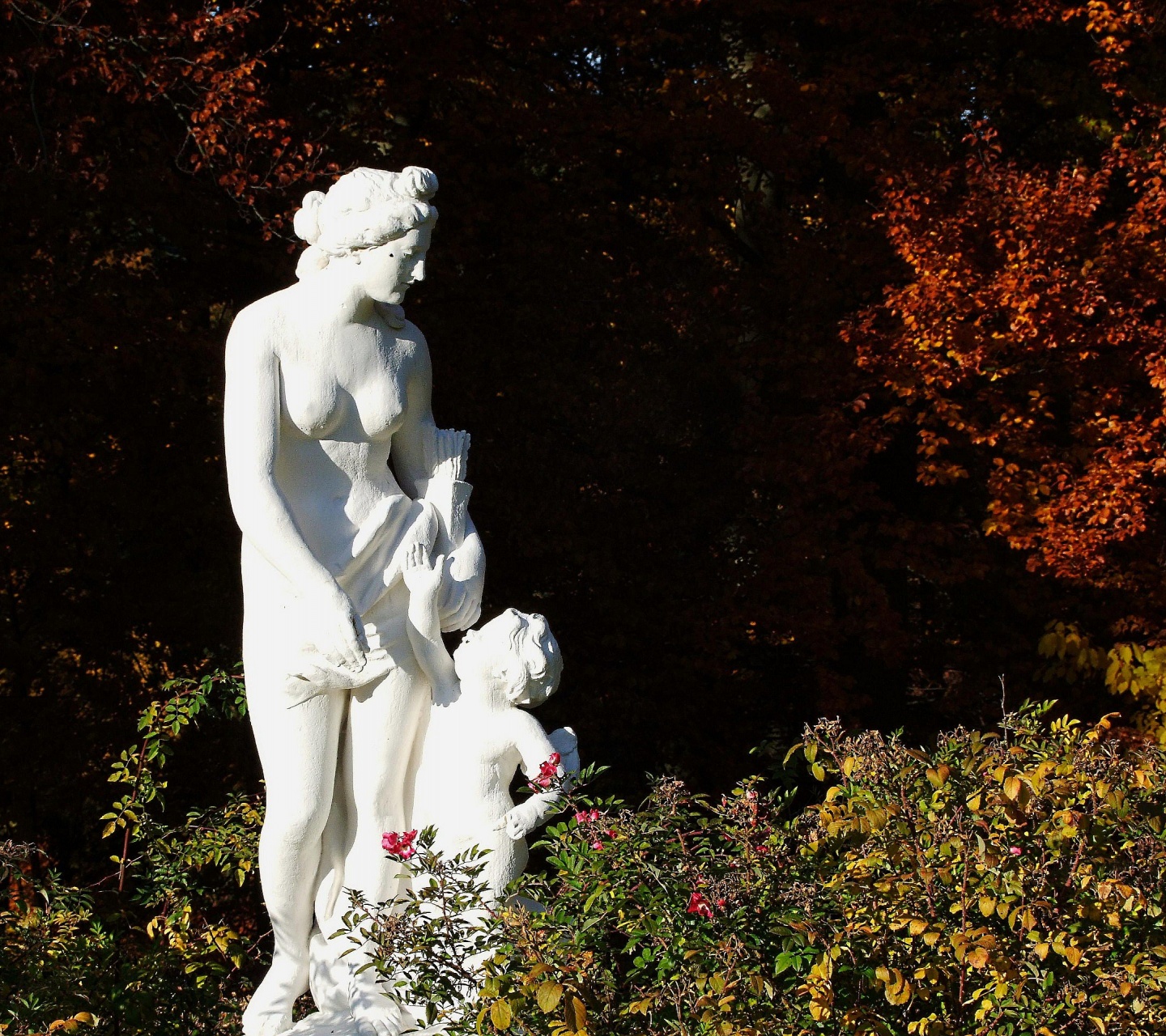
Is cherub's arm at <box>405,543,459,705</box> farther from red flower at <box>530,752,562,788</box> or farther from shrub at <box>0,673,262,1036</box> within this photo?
shrub at <box>0,673,262,1036</box>

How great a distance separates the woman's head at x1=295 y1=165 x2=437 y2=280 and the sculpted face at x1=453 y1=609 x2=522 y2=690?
2.92 feet

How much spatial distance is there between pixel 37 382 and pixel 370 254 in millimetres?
4179

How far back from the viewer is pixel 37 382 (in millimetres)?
6977

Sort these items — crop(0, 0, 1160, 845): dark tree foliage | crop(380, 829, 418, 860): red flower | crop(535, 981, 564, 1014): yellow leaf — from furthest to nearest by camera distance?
crop(0, 0, 1160, 845): dark tree foliage → crop(380, 829, 418, 860): red flower → crop(535, 981, 564, 1014): yellow leaf

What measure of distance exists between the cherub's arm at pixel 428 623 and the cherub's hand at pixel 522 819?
1.04 ft

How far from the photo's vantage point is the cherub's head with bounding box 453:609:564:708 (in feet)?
11.2

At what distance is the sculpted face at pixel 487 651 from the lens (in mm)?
3410

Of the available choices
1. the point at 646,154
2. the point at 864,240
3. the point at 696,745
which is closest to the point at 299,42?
the point at 646,154

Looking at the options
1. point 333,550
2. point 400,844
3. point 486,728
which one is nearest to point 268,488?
point 333,550

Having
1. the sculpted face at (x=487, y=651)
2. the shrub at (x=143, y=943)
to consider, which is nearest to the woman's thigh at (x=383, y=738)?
the sculpted face at (x=487, y=651)

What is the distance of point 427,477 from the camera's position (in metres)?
3.68

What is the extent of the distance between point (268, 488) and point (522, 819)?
915 millimetres

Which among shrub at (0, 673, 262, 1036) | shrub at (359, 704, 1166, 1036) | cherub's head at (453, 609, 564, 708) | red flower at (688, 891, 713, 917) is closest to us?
shrub at (359, 704, 1166, 1036)

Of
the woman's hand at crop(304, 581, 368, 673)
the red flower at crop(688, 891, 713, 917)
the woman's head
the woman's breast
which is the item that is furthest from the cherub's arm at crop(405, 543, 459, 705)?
the red flower at crop(688, 891, 713, 917)
